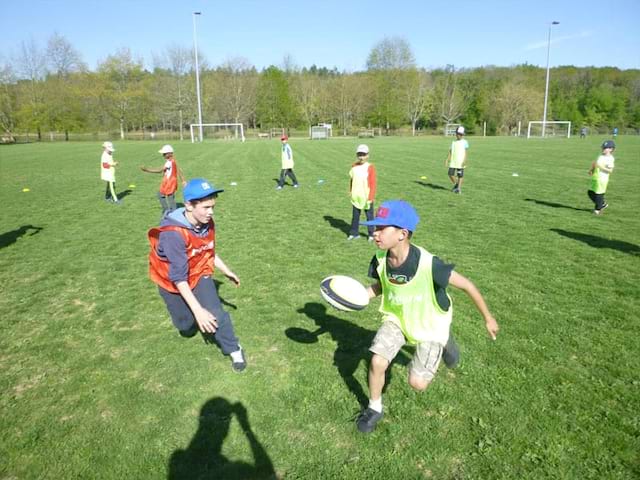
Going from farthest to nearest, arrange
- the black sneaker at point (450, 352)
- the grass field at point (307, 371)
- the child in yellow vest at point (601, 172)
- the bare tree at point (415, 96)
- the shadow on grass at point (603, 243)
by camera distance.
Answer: the bare tree at point (415, 96) < the child in yellow vest at point (601, 172) < the shadow on grass at point (603, 243) < the black sneaker at point (450, 352) < the grass field at point (307, 371)

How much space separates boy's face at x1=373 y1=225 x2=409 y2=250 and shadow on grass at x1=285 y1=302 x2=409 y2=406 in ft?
5.45

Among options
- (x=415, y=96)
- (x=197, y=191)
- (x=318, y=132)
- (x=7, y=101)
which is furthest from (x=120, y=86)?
(x=197, y=191)

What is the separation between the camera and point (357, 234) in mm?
9906

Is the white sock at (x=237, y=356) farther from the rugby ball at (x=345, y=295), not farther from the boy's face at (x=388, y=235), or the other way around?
the boy's face at (x=388, y=235)

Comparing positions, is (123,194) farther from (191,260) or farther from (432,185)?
(191,260)

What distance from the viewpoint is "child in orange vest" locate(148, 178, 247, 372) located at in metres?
4.04

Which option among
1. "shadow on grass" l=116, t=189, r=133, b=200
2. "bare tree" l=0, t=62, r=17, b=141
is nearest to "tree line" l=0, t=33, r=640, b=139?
"bare tree" l=0, t=62, r=17, b=141

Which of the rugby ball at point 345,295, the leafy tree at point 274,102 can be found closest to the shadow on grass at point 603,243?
the rugby ball at point 345,295

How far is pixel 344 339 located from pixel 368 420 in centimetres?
162

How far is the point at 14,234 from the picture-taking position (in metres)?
10.7

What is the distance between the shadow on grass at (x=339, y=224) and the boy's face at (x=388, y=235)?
680 cm

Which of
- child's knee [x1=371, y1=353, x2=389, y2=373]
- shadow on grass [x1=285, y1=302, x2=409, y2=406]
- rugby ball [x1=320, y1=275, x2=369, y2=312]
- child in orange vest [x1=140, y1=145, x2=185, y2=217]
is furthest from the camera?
child in orange vest [x1=140, y1=145, x2=185, y2=217]

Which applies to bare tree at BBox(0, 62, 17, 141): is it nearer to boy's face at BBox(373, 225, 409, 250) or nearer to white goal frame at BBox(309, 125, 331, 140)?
white goal frame at BBox(309, 125, 331, 140)

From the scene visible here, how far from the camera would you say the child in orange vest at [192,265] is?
4.04 m
